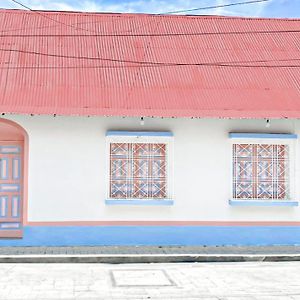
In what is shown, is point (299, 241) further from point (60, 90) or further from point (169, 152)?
point (60, 90)

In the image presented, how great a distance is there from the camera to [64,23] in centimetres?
1358

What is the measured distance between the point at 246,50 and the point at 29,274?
729 centimetres

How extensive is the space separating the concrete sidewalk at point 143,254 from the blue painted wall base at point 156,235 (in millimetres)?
181

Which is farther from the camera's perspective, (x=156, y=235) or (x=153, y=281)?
(x=156, y=235)

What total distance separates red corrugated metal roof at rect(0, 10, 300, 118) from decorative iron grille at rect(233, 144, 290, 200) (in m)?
0.96

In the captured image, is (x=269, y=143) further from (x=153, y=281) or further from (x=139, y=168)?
(x=153, y=281)

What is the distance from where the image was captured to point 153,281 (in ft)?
28.1

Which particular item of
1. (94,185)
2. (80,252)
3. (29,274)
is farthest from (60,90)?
(29,274)

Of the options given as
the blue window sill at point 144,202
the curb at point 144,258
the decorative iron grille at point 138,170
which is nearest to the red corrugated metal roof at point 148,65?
the decorative iron grille at point 138,170

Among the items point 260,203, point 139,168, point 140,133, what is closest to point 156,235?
point 139,168

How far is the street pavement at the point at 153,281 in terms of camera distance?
7582 millimetres

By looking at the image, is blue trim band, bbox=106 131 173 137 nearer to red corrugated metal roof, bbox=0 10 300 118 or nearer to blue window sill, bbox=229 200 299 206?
red corrugated metal roof, bbox=0 10 300 118

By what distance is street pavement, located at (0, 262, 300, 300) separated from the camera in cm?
758

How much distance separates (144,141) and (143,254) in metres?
2.37
